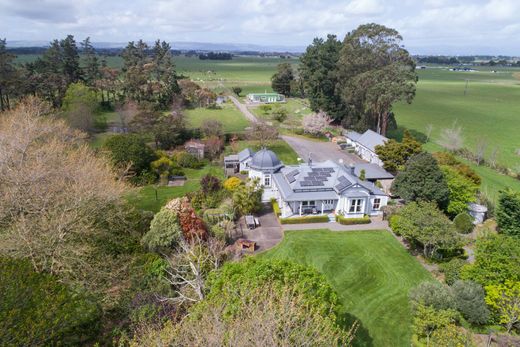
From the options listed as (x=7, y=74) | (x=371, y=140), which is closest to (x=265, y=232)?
(x=371, y=140)

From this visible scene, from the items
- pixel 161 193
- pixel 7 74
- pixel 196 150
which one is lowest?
pixel 161 193

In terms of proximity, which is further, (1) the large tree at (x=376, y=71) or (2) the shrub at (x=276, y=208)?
(1) the large tree at (x=376, y=71)

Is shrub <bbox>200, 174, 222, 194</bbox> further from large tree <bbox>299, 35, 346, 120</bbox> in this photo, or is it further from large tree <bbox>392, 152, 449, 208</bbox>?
large tree <bbox>299, 35, 346, 120</bbox>

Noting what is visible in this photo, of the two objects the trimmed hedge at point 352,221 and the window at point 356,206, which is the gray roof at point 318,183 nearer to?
the window at point 356,206

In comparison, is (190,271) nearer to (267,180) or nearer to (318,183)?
(318,183)

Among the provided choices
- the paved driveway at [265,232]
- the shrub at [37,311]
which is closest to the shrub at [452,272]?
the paved driveway at [265,232]

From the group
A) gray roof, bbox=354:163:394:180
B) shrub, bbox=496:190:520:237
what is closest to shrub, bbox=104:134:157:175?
gray roof, bbox=354:163:394:180
